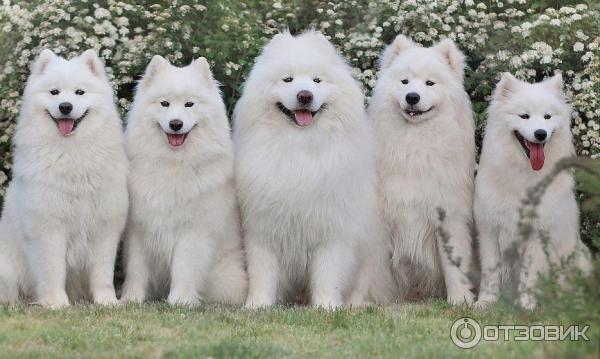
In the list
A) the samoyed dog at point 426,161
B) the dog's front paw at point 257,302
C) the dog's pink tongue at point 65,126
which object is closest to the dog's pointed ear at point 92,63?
the dog's pink tongue at point 65,126

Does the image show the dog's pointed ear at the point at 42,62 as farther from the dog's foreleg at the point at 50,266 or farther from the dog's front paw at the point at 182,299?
the dog's front paw at the point at 182,299

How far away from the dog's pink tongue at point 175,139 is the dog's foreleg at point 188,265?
631 mm

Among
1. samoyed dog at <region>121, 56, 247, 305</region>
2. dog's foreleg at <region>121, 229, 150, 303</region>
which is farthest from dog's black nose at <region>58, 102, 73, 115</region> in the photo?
dog's foreleg at <region>121, 229, 150, 303</region>

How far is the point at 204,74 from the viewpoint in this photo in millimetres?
7320

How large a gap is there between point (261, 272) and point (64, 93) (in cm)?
183

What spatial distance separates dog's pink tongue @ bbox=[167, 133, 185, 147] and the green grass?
1116 millimetres

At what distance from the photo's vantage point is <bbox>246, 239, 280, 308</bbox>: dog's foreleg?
7188 millimetres

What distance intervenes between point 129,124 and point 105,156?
401 millimetres

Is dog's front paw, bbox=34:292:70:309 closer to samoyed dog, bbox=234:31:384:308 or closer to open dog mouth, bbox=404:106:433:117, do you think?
samoyed dog, bbox=234:31:384:308

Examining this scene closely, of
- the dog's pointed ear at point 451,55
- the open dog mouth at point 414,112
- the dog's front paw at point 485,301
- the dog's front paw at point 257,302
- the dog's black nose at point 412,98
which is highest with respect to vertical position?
the dog's pointed ear at point 451,55

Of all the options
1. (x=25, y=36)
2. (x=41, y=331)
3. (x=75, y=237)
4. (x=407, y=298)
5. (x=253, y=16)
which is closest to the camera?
(x=41, y=331)

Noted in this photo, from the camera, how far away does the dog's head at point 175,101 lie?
706 cm

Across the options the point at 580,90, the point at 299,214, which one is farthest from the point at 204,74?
the point at 580,90

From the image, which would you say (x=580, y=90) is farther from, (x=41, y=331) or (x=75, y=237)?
(x=41, y=331)
